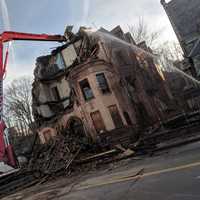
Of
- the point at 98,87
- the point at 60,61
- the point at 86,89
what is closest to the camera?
the point at 98,87

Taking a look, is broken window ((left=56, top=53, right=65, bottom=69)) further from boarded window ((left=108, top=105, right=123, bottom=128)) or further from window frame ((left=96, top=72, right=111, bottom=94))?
boarded window ((left=108, top=105, right=123, bottom=128))

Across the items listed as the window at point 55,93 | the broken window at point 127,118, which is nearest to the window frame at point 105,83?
the broken window at point 127,118

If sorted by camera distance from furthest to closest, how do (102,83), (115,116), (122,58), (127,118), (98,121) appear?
(122,58) < (102,83) < (98,121) < (127,118) < (115,116)

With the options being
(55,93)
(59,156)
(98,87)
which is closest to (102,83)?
(98,87)

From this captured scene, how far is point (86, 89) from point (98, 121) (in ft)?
12.1

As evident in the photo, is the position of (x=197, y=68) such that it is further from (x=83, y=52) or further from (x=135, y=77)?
(x=83, y=52)

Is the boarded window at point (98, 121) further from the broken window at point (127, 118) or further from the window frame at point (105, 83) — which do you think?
the broken window at point (127, 118)

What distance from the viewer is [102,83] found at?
23797 mm

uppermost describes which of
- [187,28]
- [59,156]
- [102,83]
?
[187,28]

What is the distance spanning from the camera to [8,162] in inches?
666

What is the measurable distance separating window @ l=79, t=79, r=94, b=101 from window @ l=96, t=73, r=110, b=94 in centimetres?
119

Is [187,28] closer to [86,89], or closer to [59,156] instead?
[86,89]

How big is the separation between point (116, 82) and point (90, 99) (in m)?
3.22

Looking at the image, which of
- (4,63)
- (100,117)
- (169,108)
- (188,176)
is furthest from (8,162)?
(169,108)
